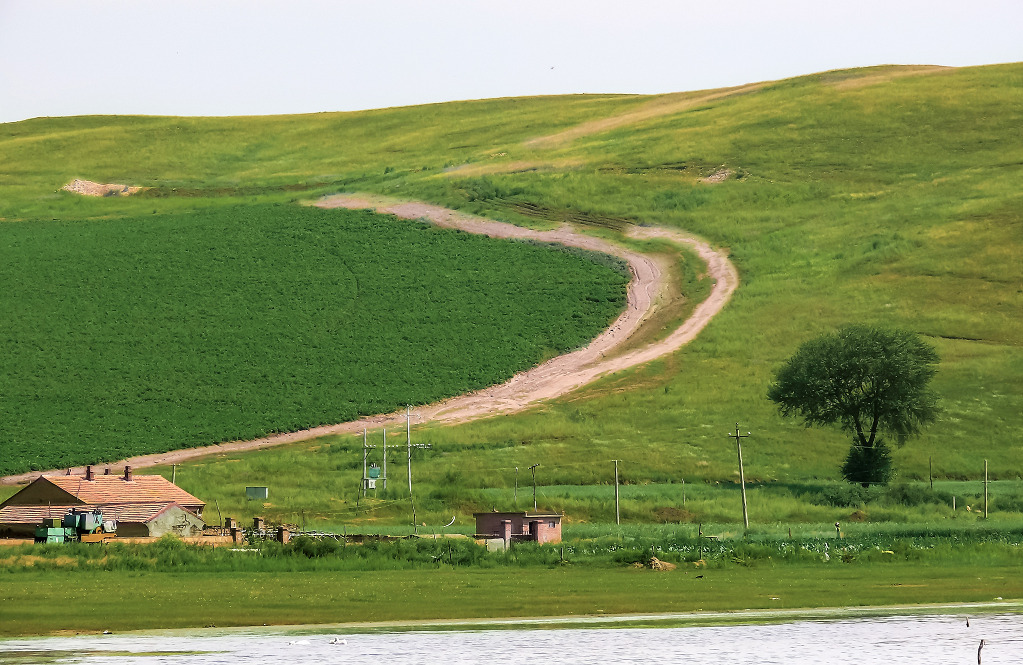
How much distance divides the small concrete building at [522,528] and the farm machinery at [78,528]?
57.6 ft

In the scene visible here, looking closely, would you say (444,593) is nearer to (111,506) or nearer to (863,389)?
(111,506)

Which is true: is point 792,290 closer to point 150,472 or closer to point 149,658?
point 150,472

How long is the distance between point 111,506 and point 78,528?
5081 millimetres

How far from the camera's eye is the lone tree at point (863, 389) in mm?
91812

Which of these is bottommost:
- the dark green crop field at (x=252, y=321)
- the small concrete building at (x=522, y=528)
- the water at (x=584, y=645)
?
the water at (x=584, y=645)

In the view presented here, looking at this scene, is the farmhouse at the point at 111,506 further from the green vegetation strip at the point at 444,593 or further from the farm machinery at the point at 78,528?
the green vegetation strip at the point at 444,593

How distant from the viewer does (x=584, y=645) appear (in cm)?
3378

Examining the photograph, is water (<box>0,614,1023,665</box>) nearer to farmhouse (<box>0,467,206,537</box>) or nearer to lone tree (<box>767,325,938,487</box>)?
farmhouse (<box>0,467,206,537</box>)

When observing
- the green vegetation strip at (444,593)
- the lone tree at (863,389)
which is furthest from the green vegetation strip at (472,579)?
the lone tree at (863,389)

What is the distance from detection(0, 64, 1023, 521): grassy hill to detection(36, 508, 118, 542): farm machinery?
45.8 ft

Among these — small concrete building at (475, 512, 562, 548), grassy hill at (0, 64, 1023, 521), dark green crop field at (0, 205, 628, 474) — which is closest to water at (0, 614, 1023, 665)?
small concrete building at (475, 512, 562, 548)

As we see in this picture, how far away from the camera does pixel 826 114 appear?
193750 millimetres

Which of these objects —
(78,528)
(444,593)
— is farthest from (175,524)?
(444,593)

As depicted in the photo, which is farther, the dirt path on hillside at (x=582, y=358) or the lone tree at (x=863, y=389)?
the dirt path on hillside at (x=582, y=358)
